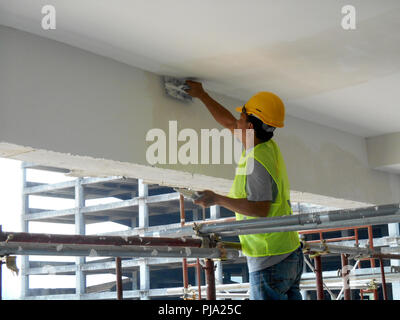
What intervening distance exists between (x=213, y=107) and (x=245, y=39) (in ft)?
1.90

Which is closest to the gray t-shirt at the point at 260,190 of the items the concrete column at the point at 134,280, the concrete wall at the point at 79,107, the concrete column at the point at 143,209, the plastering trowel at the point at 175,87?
the concrete wall at the point at 79,107

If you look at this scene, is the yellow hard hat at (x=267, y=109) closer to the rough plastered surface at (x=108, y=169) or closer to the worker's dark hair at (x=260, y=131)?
the worker's dark hair at (x=260, y=131)

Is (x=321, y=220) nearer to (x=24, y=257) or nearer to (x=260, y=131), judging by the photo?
(x=260, y=131)

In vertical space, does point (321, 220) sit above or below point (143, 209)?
below

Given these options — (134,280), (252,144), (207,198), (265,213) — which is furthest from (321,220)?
(134,280)

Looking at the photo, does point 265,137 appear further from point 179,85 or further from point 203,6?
point 179,85

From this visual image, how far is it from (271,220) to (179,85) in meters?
1.91

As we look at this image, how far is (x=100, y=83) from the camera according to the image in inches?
134

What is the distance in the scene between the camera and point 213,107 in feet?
12.2

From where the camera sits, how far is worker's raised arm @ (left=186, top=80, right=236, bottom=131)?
11.8 feet

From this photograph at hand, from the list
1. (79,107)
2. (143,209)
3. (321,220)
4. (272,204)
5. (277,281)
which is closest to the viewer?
(321,220)

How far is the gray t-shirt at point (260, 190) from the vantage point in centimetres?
239
